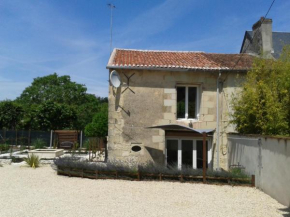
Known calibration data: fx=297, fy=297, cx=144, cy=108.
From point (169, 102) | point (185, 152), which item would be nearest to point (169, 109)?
point (169, 102)

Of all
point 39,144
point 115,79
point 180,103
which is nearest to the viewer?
point 115,79

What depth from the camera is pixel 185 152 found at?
481 inches

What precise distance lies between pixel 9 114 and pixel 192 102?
21744 millimetres

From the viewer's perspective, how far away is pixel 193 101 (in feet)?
41.6

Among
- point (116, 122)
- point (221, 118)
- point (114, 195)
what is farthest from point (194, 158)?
point (114, 195)

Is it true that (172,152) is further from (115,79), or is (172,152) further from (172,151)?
(115,79)

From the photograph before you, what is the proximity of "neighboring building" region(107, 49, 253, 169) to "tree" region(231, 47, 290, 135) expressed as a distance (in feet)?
3.41

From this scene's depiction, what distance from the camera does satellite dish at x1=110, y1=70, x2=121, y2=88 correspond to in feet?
37.5

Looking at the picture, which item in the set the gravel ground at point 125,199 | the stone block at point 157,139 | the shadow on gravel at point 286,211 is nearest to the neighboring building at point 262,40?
the stone block at point 157,139

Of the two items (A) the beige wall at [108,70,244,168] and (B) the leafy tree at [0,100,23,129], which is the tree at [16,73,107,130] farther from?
(A) the beige wall at [108,70,244,168]

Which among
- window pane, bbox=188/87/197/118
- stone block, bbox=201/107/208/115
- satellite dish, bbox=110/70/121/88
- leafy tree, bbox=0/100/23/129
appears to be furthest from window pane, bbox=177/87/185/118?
leafy tree, bbox=0/100/23/129

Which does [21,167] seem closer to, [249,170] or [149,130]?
[149,130]

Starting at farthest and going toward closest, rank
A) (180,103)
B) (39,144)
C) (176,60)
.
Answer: (39,144), (176,60), (180,103)

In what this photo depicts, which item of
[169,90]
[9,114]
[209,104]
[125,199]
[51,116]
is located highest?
[169,90]
